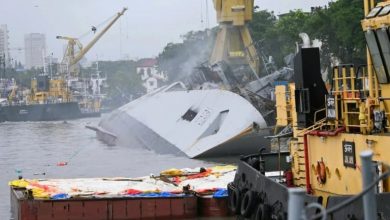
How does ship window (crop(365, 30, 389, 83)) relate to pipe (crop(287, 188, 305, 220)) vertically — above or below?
above

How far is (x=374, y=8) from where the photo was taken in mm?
13992

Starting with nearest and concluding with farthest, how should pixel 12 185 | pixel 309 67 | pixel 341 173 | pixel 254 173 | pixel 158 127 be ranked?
pixel 341 173, pixel 309 67, pixel 254 173, pixel 12 185, pixel 158 127

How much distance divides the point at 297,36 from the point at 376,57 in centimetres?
5675

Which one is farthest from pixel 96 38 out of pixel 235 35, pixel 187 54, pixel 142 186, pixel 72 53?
pixel 142 186

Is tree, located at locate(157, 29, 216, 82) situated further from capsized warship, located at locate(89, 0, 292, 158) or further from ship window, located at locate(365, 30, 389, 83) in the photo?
ship window, located at locate(365, 30, 389, 83)

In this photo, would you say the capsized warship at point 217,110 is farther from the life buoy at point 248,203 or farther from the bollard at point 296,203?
the bollard at point 296,203

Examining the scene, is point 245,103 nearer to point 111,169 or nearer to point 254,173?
point 111,169

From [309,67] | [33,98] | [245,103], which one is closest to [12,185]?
[309,67]

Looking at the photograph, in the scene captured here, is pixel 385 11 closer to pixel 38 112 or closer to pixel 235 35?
pixel 235 35

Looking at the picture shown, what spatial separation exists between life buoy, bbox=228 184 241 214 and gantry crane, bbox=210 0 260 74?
45148 mm

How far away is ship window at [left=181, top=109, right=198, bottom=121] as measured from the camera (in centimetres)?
5049

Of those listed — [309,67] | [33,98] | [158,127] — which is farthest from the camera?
[33,98]

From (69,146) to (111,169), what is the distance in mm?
19856

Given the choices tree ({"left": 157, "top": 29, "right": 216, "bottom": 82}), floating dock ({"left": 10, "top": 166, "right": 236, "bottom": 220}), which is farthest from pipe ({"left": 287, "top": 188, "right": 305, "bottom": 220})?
tree ({"left": 157, "top": 29, "right": 216, "bottom": 82})
